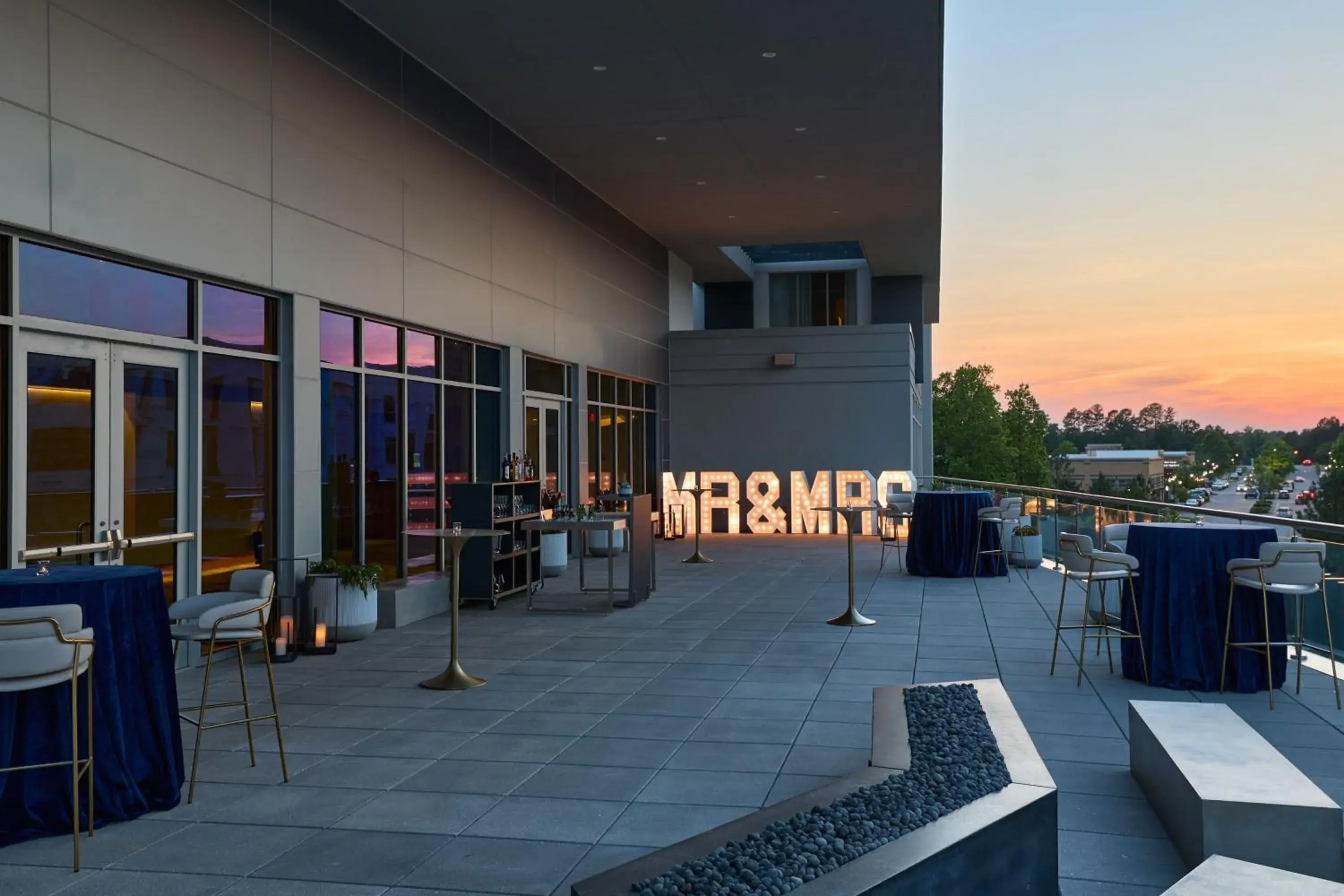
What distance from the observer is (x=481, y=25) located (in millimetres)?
8352

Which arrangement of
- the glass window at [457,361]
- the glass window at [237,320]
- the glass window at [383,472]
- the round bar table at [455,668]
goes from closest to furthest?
the round bar table at [455,668] < the glass window at [237,320] < the glass window at [383,472] < the glass window at [457,361]

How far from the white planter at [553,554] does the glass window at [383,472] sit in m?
2.78

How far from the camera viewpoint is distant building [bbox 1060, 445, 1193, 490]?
83.4 meters

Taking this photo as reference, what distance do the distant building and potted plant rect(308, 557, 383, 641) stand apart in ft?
264

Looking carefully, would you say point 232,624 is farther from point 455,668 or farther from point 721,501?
point 721,501

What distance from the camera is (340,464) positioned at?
8164mm

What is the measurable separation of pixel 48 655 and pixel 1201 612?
550 cm

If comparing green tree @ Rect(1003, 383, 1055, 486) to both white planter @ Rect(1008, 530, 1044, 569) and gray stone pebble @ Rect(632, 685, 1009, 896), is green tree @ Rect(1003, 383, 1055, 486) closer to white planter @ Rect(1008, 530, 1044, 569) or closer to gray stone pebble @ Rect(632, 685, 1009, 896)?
white planter @ Rect(1008, 530, 1044, 569)

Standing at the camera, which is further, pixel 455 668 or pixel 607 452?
pixel 607 452

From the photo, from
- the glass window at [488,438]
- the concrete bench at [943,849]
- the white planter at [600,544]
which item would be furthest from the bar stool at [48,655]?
the white planter at [600,544]

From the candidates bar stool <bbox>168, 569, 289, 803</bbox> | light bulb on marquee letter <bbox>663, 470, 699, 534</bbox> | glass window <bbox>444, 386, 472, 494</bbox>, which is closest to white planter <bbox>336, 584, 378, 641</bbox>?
glass window <bbox>444, 386, 472, 494</bbox>

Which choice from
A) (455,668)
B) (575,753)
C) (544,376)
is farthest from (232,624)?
(544,376)

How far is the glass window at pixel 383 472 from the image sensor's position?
855 cm

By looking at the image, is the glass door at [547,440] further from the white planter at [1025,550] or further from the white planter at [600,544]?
the white planter at [1025,550]
